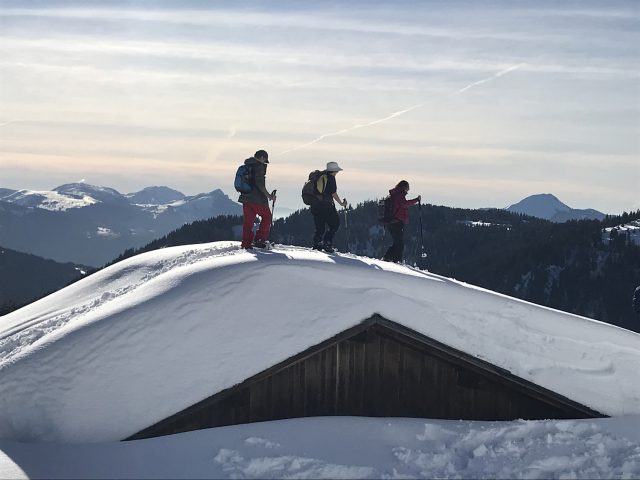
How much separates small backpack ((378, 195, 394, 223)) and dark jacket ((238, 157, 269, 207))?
363 cm

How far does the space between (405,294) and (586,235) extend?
147811 mm

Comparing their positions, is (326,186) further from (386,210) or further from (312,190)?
(386,210)

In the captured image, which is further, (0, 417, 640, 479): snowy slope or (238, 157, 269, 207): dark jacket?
(238, 157, 269, 207): dark jacket

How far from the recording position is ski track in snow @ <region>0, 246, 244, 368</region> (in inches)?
525

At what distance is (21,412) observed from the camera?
11.2m

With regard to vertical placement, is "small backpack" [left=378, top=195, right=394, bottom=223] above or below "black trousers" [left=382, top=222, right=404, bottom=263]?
above

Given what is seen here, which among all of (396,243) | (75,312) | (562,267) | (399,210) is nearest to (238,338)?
(75,312)

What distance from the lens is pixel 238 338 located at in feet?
39.5

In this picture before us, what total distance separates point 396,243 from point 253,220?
4039mm

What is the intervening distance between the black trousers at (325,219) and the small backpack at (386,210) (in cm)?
134

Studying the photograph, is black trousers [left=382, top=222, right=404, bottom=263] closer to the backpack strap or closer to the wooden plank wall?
the backpack strap

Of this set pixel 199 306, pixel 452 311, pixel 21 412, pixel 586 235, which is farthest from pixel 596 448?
pixel 586 235

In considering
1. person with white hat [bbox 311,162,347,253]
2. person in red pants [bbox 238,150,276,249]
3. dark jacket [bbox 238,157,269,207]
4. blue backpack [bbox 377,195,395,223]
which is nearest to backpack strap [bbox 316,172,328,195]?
person with white hat [bbox 311,162,347,253]

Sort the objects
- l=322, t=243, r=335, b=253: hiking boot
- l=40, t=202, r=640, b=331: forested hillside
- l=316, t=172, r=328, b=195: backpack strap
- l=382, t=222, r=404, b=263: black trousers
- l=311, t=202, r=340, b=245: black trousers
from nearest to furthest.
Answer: l=316, t=172, r=328, b=195: backpack strap
l=311, t=202, r=340, b=245: black trousers
l=322, t=243, r=335, b=253: hiking boot
l=382, t=222, r=404, b=263: black trousers
l=40, t=202, r=640, b=331: forested hillside
